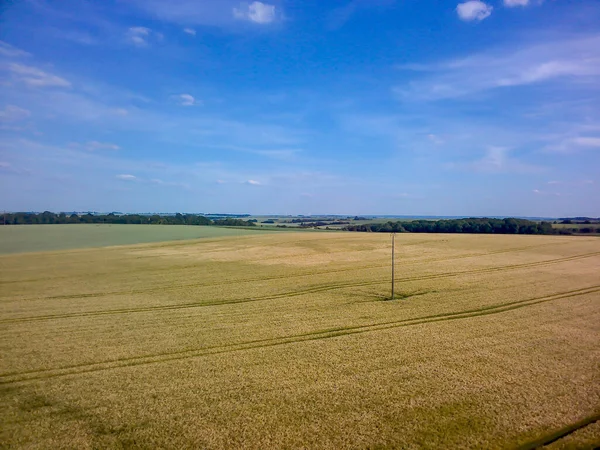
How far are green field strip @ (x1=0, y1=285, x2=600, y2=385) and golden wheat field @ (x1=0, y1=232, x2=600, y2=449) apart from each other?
0.36 feet

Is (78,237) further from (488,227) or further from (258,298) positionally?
(488,227)

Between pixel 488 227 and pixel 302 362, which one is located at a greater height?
pixel 488 227

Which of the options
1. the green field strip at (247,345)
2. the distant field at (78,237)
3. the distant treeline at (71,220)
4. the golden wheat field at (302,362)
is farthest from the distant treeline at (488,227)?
the green field strip at (247,345)

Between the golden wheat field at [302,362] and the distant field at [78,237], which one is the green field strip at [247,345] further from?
the distant field at [78,237]

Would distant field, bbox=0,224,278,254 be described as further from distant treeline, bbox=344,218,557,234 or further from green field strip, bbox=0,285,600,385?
green field strip, bbox=0,285,600,385

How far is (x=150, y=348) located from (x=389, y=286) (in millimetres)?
19884

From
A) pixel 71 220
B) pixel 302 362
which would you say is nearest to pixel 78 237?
pixel 71 220

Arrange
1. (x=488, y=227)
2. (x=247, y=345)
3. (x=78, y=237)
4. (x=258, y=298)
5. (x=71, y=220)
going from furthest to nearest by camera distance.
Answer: (x=71, y=220) < (x=488, y=227) < (x=78, y=237) < (x=258, y=298) < (x=247, y=345)

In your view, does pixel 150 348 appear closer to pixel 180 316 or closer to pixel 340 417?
pixel 180 316

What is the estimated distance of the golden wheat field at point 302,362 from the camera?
36.0ft

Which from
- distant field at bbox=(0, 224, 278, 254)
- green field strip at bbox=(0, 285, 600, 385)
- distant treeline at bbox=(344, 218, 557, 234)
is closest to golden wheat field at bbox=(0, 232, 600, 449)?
green field strip at bbox=(0, 285, 600, 385)

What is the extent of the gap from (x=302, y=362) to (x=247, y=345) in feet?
11.6

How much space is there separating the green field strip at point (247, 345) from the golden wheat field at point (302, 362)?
0.11 m

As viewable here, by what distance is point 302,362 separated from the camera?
52.7ft
